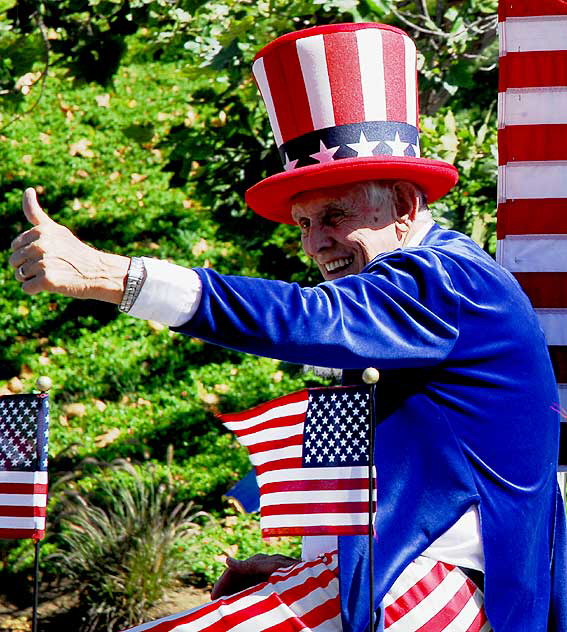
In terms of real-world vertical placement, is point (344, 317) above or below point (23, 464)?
above

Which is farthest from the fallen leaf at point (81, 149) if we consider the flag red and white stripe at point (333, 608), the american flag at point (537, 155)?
the flag red and white stripe at point (333, 608)

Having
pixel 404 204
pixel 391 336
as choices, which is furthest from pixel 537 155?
pixel 391 336

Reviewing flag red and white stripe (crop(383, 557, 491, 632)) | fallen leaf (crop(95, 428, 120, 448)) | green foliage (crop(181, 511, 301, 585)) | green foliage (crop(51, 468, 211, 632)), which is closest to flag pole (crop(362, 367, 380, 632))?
flag red and white stripe (crop(383, 557, 491, 632))

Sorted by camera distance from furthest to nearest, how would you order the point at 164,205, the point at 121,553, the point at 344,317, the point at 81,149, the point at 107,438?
the point at 81,149 → the point at 164,205 → the point at 107,438 → the point at 121,553 → the point at 344,317

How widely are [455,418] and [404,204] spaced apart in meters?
0.59

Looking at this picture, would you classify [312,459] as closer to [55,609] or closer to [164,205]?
[55,609]

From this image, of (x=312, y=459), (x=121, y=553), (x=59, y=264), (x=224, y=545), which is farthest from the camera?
(x=224, y=545)

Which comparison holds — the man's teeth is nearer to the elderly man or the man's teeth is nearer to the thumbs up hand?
the elderly man

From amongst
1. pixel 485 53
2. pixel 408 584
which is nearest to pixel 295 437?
pixel 408 584

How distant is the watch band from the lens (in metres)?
2.27

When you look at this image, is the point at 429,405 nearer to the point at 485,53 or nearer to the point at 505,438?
the point at 505,438

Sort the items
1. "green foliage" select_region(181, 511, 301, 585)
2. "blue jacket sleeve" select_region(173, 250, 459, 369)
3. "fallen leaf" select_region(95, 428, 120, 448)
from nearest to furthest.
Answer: "blue jacket sleeve" select_region(173, 250, 459, 369)
"green foliage" select_region(181, 511, 301, 585)
"fallen leaf" select_region(95, 428, 120, 448)

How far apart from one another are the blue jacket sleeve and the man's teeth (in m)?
0.35

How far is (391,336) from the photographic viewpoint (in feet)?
7.90
